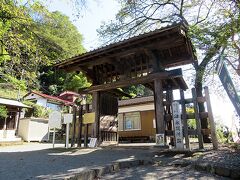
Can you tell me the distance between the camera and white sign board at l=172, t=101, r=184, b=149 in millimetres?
7204

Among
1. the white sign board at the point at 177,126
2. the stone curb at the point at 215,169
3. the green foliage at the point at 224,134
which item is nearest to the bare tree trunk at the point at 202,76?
the green foliage at the point at 224,134

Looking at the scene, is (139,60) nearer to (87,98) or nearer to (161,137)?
(161,137)

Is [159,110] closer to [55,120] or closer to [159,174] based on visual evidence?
[159,174]

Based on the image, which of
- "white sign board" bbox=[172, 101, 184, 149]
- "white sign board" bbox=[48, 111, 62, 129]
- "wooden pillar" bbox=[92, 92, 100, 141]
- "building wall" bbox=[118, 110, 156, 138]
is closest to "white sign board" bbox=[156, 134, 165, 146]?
"white sign board" bbox=[172, 101, 184, 149]

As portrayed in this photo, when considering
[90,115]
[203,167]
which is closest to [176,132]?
[203,167]

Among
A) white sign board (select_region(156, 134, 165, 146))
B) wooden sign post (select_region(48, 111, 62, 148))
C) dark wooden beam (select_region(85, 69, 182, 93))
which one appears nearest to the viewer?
white sign board (select_region(156, 134, 165, 146))

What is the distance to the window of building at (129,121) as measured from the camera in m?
20.2

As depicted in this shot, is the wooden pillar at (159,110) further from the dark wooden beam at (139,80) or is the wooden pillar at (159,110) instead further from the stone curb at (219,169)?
the stone curb at (219,169)

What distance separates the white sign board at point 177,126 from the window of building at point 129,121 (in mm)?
12722

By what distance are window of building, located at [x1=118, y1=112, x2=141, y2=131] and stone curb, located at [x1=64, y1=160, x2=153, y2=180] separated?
1426 centimetres

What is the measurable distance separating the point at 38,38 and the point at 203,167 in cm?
914

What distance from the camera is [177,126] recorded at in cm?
735

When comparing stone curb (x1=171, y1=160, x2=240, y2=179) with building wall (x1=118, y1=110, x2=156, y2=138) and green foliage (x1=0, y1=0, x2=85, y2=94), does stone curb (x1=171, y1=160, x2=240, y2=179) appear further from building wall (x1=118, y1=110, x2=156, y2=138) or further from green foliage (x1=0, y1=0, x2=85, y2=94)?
building wall (x1=118, y1=110, x2=156, y2=138)

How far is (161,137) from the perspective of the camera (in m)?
7.56
